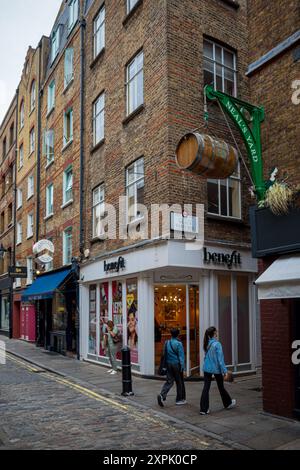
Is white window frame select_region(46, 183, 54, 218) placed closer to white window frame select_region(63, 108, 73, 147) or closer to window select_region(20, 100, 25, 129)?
white window frame select_region(63, 108, 73, 147)

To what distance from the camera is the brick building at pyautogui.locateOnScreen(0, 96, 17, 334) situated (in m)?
31.2

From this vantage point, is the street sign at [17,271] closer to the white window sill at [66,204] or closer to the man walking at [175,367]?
the white window sill at [66,204]

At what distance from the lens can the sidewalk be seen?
7277 mm

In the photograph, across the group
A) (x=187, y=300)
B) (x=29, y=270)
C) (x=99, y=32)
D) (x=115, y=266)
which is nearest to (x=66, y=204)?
(x=115, y=266)

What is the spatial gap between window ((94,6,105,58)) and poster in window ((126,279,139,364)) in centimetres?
912

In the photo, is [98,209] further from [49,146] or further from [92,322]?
[49,146]

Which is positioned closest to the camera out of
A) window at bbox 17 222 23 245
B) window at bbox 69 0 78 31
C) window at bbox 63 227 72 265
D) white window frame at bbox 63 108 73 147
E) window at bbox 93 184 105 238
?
window at bbox 93 184 105 238

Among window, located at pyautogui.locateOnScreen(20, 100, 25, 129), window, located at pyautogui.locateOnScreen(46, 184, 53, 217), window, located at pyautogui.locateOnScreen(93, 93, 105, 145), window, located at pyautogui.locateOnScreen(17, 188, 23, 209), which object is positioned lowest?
window, located at pyautogui.locateOnScreen(46, 184, 53, 217)

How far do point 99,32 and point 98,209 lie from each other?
22.6 ft

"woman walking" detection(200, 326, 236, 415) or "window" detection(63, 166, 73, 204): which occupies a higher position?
"window" detection(63, 166, 73, 204)

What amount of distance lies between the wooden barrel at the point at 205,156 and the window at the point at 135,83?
19.4 ft

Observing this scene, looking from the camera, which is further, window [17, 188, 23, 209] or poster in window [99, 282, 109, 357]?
window [17, 188, 23, 209]

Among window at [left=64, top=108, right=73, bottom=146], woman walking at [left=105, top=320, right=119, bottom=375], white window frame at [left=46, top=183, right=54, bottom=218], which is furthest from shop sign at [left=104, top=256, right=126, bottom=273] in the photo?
white window frame at [left=46, top=183, right=54, bottom=218]

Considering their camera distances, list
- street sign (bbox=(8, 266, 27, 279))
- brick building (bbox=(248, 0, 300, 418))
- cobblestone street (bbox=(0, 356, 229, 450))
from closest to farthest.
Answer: cobblestone street (bbox=(0, 356, 229, 450))
brick building (bbox=(248, 0, 300, 418))
street sign (bbox=(8, 266, 27, 279))
